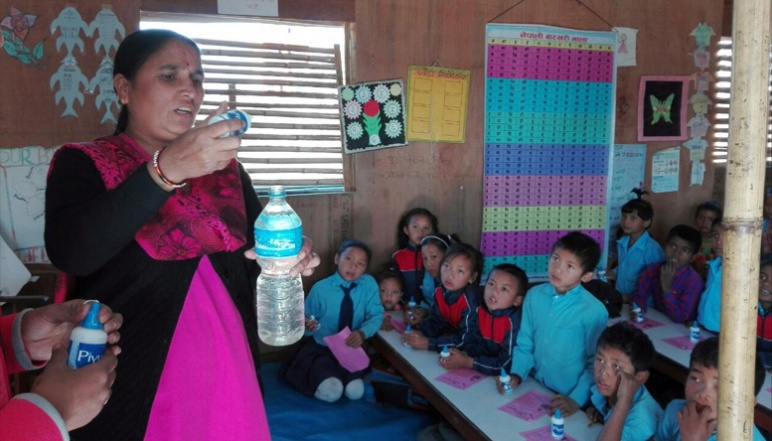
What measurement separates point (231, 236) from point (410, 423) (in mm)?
2060

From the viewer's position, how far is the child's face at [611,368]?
2.14 m

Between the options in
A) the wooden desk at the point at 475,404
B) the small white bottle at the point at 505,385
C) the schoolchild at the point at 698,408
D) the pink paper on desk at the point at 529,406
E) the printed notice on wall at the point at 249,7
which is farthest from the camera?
the printed notice on wall at the point at 249,7

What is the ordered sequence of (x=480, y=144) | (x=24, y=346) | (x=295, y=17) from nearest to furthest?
(x=24, y=346) → (x=295, y=17) → (x=480, y=144)

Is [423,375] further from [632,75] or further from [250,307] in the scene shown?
[632,75]

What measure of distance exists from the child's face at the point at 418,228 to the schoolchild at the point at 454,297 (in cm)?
43

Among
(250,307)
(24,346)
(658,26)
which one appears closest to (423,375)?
(250,307)

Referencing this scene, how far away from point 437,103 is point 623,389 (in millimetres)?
2367

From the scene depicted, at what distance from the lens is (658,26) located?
4.34 m

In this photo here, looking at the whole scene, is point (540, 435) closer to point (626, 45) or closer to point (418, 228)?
point (418, 228)

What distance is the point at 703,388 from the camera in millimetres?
1886

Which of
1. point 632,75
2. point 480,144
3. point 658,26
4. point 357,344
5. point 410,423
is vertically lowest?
point 410,423

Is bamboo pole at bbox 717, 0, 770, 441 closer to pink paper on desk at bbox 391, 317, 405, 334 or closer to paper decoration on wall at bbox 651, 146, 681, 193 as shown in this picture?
pink paper on desk at bbox 391, 317, 405, 334

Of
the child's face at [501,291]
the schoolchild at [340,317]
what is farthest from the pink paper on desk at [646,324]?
the schoolchild at [340,317]

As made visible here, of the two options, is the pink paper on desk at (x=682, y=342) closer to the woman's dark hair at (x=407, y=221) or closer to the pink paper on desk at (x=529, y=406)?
the pink paper on desk at (x=529, y=406)
